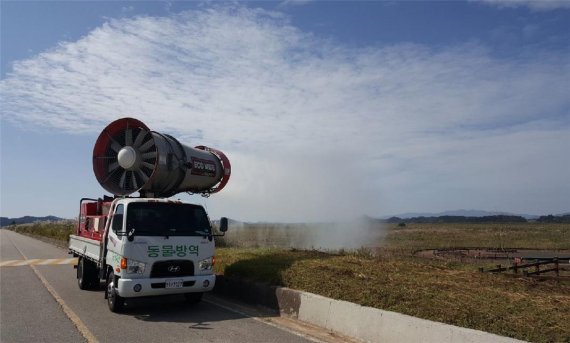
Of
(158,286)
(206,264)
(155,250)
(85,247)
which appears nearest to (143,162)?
(85,247)

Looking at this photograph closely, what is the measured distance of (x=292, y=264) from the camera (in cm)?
1098

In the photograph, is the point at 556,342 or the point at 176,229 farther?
the point at 176,229

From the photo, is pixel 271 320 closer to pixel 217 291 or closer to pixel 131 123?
pixel 217 291

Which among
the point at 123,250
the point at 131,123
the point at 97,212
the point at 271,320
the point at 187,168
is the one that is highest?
the point at 131,123

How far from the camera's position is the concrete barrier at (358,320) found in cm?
616

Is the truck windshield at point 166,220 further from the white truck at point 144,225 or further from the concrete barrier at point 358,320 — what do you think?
the concrete barrier at point 358,320

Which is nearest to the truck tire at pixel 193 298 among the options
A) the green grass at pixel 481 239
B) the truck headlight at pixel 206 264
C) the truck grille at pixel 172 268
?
the truck headlight at pixel 206 264

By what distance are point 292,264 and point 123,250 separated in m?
3.75

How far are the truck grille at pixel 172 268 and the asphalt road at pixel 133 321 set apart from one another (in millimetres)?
753

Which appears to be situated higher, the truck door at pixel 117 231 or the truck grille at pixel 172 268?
the truck door at pixel 117 231

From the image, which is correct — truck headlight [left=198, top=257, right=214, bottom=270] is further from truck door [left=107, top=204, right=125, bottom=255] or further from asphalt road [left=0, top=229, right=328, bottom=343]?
truck door [left=107, top=204, right=125, bottom=255]

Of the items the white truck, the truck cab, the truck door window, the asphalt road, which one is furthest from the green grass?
the truck door window

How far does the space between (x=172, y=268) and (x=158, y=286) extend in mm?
426

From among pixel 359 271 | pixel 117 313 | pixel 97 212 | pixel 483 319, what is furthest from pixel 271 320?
pixel 97 212
